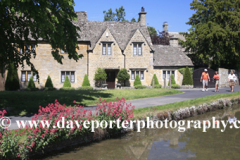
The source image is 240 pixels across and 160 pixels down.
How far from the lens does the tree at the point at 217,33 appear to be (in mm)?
33094

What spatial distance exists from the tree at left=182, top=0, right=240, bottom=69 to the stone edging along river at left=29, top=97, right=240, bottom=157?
1404cm

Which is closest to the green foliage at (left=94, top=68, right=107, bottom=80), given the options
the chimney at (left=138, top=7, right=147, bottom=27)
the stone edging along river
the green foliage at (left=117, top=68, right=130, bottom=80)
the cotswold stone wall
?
the cotswold stone wall

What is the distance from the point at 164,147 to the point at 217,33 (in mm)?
25699

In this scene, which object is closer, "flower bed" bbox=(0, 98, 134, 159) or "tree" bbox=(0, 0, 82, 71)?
"flower bed" bbox=(0, 98, 134, 159)

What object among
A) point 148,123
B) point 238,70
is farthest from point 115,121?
point 238,70

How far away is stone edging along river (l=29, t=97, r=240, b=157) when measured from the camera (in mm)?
10023

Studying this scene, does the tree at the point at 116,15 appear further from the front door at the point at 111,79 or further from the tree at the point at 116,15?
the front door at the point at 111,79

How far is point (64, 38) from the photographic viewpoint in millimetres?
15781

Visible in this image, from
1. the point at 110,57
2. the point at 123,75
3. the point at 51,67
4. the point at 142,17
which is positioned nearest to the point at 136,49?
the point at 110,57

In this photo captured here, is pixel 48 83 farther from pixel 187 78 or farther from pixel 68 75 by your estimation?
pixel 187 78

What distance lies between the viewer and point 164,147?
10609mm

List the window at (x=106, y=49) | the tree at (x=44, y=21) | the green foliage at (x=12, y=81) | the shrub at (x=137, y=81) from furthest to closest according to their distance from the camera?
the shrub at (x=137, y=81) → the window at (x=106, y=49) → the green foliage at (x=12, y=81) → the tree at (x=44, y=21)

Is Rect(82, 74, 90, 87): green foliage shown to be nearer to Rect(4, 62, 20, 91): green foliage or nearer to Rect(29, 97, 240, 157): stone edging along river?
Rect(4, 62, 20, 91): green foliage

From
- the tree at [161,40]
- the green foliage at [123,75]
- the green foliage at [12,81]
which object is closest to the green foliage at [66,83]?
the green foliage at [12,81]
